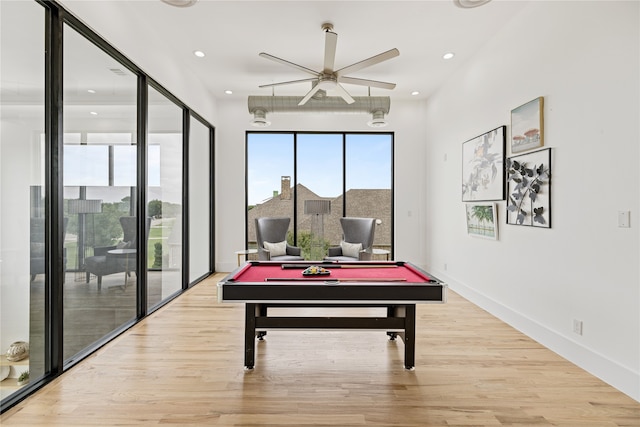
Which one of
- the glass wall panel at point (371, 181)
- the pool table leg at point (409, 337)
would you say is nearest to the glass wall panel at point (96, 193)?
the pool table leg at point (409, 337)

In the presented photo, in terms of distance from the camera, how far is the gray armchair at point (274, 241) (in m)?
5.19

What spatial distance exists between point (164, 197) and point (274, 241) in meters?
1.98

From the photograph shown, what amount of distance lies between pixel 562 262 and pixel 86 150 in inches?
163

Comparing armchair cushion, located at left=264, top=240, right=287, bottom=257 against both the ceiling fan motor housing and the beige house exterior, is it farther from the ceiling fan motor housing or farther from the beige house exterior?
the ceiling fan motor housing

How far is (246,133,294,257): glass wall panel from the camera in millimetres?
6387

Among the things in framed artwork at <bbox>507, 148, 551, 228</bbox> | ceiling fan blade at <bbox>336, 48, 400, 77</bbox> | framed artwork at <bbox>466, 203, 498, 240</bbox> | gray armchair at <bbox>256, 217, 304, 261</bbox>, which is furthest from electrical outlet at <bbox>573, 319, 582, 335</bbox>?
gray armchair at <bbox>256, 217, 304, 261</bbox>

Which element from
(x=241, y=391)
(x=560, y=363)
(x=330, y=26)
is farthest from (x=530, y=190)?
(x=241, y=391)

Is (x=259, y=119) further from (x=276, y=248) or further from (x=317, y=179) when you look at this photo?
(x=276, y=248)

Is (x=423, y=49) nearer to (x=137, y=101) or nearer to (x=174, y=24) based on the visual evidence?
(x=174, y=24)

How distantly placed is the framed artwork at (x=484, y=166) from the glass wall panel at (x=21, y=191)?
4.18 meters

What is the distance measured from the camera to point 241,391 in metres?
2.26

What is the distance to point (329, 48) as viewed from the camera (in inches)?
120

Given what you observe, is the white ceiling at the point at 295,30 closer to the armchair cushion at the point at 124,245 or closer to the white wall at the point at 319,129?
the white wall at the point at 319,129

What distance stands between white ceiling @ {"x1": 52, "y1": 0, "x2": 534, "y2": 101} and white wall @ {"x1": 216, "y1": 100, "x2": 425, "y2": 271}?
4.48 ft
